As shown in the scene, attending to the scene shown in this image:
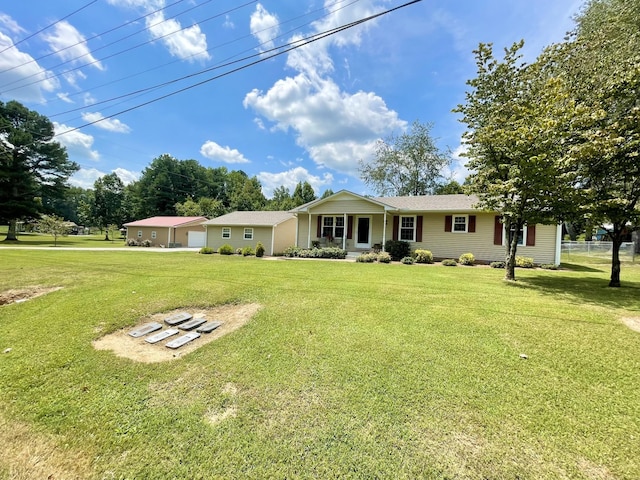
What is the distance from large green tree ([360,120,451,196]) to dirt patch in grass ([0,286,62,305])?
31.1 meters

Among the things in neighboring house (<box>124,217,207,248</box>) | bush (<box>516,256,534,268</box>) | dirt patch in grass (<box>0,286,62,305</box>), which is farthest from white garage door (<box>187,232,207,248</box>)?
bush (<box>516,256,534,268</box>)

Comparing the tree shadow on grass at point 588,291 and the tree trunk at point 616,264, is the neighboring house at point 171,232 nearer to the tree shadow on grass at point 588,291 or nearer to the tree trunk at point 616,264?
the tree shadow on grass at point 588,291

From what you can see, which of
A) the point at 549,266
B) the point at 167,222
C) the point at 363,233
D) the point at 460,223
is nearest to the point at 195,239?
the point at 167,222

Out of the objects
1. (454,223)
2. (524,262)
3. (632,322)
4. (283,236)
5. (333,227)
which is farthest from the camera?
(283,236)

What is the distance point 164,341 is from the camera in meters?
4.44

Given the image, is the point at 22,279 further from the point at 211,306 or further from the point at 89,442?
the point at 89,442

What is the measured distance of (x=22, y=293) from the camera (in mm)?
6781

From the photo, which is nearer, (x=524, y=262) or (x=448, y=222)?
(x=524, y=262)

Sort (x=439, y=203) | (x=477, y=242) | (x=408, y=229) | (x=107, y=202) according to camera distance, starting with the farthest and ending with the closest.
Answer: (x=107, y=202)
(x=408, y=229)
(x=439, y=203)
(x=477, y=242)

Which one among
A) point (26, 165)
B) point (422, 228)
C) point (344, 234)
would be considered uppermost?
point (26, 165)

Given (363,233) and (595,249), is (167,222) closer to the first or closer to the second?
(363,233)

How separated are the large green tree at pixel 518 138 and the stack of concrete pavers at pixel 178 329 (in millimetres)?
8803

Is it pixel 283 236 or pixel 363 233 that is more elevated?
pixel 363 233

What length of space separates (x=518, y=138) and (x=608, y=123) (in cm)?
303
